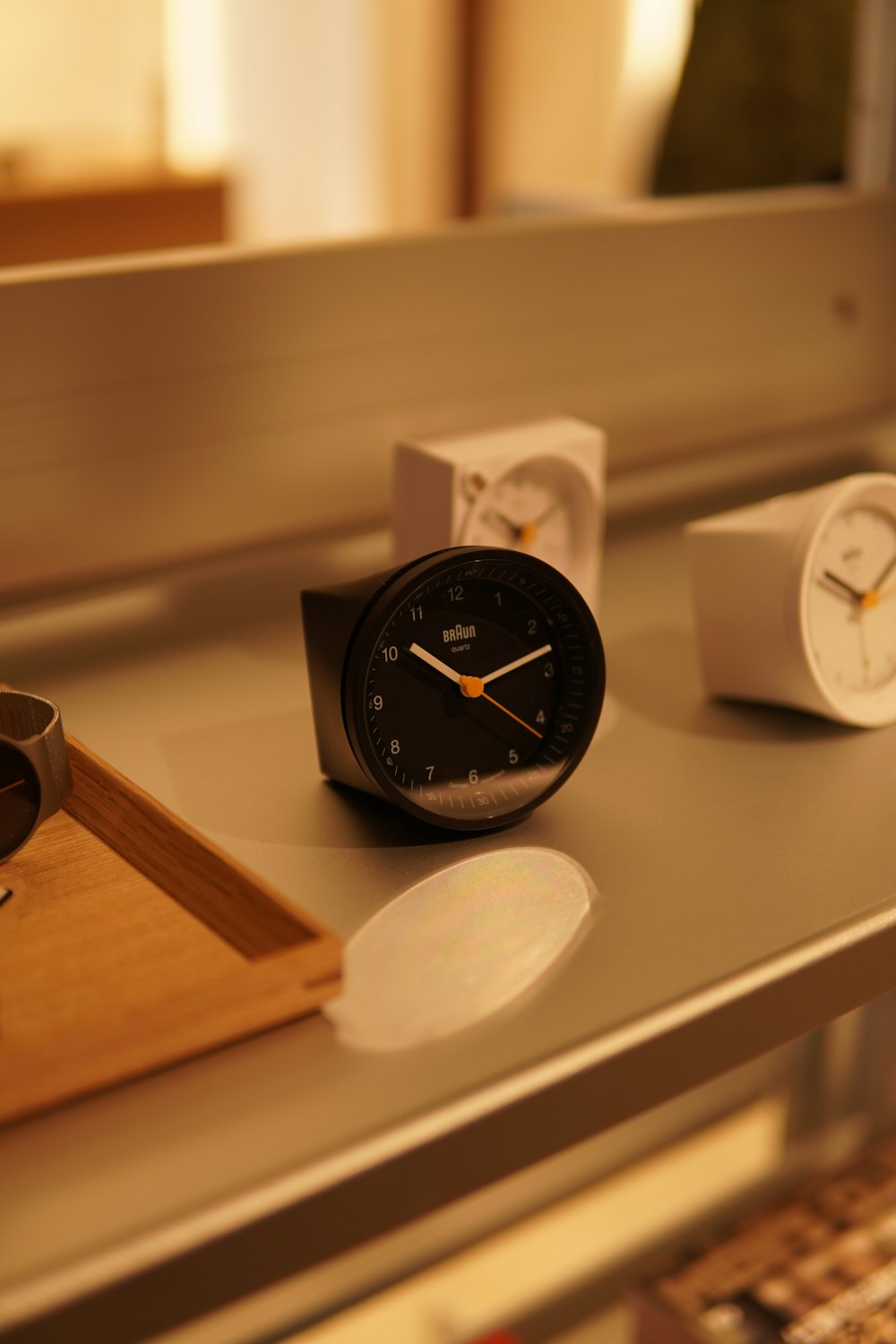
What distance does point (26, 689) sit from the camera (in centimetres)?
80

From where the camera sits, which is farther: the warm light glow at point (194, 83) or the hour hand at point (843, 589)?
the warm light glow at point (194, 83)

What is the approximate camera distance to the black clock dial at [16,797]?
0.59m

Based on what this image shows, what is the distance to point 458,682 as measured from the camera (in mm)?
650

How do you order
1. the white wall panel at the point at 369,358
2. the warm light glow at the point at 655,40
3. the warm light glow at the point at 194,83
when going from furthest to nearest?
the warm light glow at the point at 194,83, the warm light glow at the point at 655,40, the white wall panel at the point at 369,358

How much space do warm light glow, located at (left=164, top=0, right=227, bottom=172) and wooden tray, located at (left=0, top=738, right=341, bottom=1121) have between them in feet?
10.3

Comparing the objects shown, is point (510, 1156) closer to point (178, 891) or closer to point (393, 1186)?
point (393, 1186)

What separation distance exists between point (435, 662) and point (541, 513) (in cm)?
24

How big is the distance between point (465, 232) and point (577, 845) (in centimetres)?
51

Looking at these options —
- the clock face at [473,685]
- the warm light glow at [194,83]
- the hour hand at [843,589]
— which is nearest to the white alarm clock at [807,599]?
the hour hand at [843,589]

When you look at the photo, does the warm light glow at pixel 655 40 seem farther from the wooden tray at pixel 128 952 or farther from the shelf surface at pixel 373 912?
the wooden tray at pixel 128 952

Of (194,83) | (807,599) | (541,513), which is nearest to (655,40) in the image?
(194,83)

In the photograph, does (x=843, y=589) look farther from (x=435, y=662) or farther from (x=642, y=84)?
(x=642, y=84)

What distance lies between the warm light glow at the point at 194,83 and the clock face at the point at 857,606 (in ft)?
9.81

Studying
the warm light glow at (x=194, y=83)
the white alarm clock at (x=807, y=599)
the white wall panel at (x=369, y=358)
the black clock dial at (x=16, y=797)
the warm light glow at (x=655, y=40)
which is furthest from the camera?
the warm light glow at (x=194, y=83)
